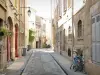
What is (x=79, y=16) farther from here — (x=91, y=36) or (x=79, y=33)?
(x=91, y=36)

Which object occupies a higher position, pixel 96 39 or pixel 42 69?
pixel 96 39

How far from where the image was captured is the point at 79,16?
19.0 m

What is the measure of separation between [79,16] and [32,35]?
1759 inches

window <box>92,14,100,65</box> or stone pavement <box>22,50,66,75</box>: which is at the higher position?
window <box>92,14,100,65</box>

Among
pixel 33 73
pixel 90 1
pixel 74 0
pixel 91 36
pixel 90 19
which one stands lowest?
pixel 33 73

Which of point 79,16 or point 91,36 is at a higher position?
point 79,16

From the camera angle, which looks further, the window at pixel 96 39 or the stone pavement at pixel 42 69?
the stone pavement at pixel 42 69

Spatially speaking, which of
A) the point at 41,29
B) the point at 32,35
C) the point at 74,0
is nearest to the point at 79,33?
the point at 74,0

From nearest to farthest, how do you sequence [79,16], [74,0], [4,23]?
[4,23] < [79,16] < [74,0]

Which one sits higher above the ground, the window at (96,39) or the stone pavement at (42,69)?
the window at (96,39)

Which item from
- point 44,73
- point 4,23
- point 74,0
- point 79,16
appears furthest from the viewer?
point 74,0

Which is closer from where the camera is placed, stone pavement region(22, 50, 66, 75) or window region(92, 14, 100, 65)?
window region(92, 14, 100, 65)

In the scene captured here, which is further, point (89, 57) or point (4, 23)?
point (4, 23)

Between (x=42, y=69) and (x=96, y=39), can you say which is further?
(x=42, y=69)
